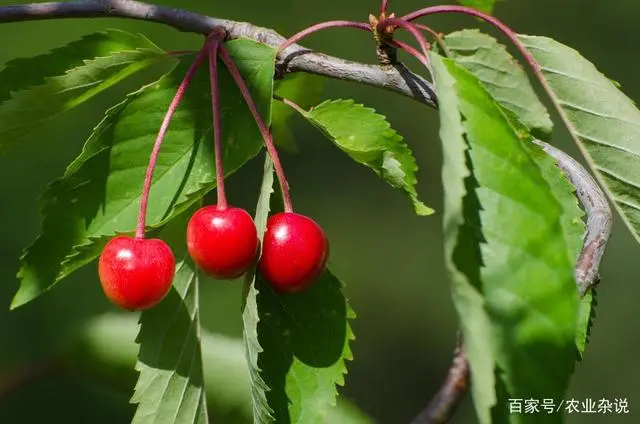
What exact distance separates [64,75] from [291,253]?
1.05 feet

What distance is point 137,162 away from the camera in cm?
104

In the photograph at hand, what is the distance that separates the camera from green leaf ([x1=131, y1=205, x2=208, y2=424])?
106 cm

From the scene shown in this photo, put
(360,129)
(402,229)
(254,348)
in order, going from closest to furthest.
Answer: (254,348)
(360,129)
(402,229)

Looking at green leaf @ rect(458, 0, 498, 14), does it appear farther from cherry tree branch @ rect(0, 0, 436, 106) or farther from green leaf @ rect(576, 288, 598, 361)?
green leaf @ rect(576, 288, 598, 361)

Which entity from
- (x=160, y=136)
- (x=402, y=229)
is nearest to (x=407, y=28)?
(x=160, y=136)

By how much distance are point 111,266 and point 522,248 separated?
394 mm

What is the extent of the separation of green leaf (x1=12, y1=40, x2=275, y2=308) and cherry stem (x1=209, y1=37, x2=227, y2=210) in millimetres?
25

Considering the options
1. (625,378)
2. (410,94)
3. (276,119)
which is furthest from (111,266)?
(625,378)

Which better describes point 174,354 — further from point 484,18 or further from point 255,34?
point 484,18

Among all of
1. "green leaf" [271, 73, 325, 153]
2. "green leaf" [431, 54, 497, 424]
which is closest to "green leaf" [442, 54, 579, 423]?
"green leaf" [431, 54, 497, 424]

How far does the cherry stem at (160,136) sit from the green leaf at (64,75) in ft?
0.18

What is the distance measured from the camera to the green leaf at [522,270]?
0.79 meters

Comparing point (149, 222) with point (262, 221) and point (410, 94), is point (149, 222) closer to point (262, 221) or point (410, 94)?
point (262, 221)

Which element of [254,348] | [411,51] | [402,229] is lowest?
[402,229]
